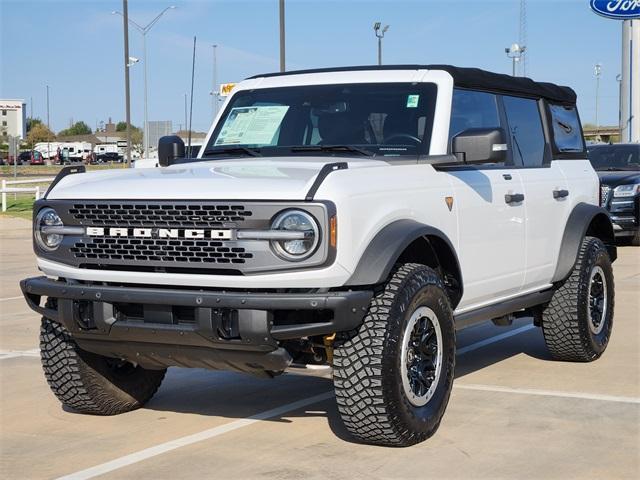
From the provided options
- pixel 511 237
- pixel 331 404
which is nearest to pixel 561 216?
pixel 511 237

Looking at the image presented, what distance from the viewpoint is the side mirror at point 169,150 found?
22.8 feet

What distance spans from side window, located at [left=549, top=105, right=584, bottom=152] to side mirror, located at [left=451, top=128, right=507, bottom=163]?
2.09 metres

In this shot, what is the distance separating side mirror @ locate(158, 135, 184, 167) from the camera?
695 cm

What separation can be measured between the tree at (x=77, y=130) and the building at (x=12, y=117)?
49.2m

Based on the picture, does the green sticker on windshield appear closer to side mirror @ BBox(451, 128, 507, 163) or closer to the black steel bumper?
side mirror @ BBox(451, 128, 507, 163)

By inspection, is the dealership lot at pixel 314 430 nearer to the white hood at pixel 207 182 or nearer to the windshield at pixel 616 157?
the white hood at pixel 207 182

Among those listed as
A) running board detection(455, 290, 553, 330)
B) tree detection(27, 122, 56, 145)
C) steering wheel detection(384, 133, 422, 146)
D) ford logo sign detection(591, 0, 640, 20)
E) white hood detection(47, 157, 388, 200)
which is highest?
ford logo sign detection(591, 0, 640, 20)

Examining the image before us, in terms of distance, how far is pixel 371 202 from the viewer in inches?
204

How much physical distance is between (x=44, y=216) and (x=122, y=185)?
0.54 metres

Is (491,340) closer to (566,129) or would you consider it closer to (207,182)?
(566,129)

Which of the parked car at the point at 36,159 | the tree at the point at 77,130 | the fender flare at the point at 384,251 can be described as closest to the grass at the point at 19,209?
the fender flare at the point at 384,251

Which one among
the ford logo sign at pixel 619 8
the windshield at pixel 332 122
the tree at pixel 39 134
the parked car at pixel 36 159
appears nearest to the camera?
the windshield at pixel 332 122

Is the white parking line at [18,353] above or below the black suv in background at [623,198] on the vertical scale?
below

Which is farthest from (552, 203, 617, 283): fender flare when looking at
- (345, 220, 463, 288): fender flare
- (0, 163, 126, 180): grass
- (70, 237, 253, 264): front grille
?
(0, 163, 126, 180): grass
